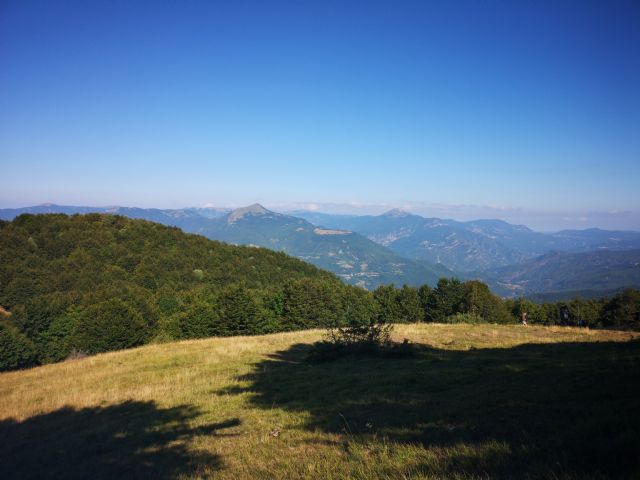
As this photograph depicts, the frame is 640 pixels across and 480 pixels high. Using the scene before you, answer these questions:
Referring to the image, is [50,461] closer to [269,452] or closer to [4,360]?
[269,452]

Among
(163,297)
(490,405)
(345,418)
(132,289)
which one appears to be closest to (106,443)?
(345,418)

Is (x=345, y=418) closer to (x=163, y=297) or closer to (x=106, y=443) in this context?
(x=106, y=443)

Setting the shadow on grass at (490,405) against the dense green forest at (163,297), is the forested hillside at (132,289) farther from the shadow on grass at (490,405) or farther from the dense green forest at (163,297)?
the shadow on grass at (490,405)

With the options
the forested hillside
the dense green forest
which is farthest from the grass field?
the forested hillside

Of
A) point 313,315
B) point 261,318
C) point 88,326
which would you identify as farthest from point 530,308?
point 88,326

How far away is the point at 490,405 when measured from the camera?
861 cm

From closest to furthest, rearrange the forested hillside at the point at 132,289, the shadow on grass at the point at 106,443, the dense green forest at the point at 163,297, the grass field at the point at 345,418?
the grass field at the point at 345,418, the shadow on grass at the point at 106,443, the forested hillside at the point at 132,289, the dense green forest at the point at 163,297

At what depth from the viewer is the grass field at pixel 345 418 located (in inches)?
223

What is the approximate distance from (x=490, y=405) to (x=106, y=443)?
→ 11.0 m

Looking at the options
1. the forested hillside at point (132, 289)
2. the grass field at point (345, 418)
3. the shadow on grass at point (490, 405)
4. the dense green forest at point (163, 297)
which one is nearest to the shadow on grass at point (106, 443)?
the grass field at point (345, 418)

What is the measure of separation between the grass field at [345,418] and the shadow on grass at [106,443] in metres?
0.06

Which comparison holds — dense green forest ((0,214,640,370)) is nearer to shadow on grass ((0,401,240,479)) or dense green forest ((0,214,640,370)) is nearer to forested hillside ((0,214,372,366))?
forested hillside ((0,214,372,366))

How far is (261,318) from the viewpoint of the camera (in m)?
65.1

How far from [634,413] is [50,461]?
46.1 feet
